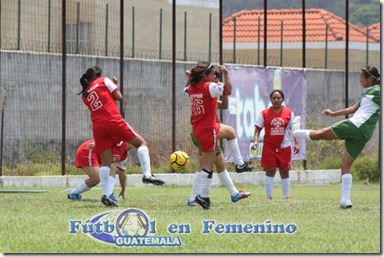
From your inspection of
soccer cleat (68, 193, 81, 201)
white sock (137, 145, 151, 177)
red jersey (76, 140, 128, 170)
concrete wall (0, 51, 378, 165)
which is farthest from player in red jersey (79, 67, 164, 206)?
concrete wall (0, 51, 378, 165)

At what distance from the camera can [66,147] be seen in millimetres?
24078

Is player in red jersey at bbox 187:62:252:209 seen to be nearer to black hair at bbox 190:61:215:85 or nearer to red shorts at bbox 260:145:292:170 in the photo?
black hair at bbox 190:61:215:85

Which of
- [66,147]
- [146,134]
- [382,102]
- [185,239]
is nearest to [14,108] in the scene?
[66,147]

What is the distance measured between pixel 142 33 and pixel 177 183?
5581 millimetres

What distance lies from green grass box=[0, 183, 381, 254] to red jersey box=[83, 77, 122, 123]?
121 cm

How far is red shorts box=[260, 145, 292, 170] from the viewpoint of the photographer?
709 inches

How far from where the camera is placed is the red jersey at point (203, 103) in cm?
1447

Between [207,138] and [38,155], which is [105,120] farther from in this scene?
[38,155]

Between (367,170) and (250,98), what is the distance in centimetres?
374

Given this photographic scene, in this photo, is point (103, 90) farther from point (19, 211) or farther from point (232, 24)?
point (232, 24)

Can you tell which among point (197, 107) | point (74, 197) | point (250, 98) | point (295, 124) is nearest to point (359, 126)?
point (295, 124)

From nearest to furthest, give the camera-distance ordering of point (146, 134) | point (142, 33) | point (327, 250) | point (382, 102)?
point (327, 250), point (382, 102), point (146, 134), point (142, 33)

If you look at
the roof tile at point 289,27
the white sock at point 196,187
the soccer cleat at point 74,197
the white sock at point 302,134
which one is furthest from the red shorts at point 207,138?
the roof tile at point 289,27

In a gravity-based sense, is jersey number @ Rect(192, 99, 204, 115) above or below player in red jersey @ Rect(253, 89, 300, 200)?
above
